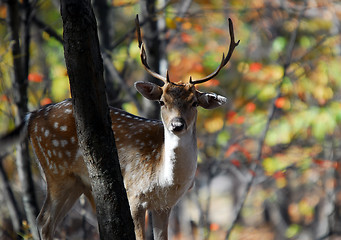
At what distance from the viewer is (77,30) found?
3.20 m

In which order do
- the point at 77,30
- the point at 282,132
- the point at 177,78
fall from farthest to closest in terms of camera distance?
the point at 177,78 < the point at 282,132 < the point at 77,30

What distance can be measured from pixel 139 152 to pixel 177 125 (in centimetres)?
83

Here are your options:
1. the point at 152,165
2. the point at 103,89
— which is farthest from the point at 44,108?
the point at 103,89

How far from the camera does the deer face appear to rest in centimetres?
436

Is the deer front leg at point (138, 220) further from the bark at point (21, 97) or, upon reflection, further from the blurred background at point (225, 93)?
the bark at point (21, 97)

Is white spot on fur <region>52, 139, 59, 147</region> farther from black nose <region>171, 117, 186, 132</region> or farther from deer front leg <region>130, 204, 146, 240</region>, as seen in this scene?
black nose <region>171, 117, 186, 132</region>

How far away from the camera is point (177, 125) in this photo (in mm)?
4254

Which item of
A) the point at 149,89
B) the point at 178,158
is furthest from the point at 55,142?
the point at 178,158

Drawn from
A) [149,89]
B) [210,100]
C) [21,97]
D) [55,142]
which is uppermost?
[149,89]

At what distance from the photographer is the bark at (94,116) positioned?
3209 mm

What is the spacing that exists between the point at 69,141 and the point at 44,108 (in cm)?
55

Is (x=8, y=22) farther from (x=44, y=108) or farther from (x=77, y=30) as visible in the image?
(x=77, y=30)

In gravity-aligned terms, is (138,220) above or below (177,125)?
below

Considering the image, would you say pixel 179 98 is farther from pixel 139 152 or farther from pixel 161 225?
pixel 161 225
